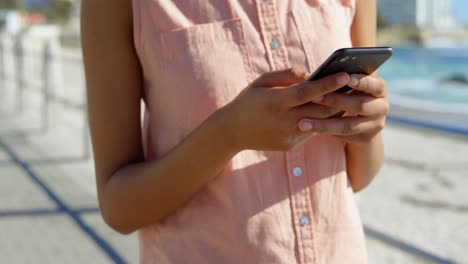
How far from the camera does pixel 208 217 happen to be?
3.26 ft

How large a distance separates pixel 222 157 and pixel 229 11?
0.70 feet

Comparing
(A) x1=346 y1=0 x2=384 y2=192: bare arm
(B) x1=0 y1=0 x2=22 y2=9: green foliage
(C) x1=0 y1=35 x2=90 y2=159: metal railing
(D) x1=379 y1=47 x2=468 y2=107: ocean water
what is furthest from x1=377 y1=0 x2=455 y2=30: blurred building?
(A) x1=346 y1=0 x2=384 y2=192: bare arm

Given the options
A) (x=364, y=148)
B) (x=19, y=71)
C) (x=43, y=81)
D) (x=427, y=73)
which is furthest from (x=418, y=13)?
(x=364, y=148)

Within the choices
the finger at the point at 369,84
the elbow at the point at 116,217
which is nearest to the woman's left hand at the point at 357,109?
the finger at the point at 369,84

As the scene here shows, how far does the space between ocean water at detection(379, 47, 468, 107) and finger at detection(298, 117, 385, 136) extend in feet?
53.9

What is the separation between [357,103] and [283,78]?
105 mm

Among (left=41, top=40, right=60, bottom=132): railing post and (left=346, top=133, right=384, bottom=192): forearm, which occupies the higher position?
(left=346, top=133, right=384, bottom=192): forearm

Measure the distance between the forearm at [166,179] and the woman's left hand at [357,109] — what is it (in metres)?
0.14

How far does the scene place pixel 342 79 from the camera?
0.83 metres

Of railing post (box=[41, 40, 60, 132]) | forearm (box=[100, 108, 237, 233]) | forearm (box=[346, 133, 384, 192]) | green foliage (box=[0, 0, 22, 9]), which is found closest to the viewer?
forearm (box=[100, 108, 237, 233])

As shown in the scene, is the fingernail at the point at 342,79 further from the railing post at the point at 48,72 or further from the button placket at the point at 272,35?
the railing post at the point at 48,72

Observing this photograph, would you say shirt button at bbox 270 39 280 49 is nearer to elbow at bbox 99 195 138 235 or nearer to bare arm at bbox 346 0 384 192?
bare arm at bbox 346 0 384 192

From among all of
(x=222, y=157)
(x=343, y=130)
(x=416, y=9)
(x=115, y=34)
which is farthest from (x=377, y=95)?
(x=416, y=9)

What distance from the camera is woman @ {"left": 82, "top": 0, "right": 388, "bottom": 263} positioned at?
98 cm
